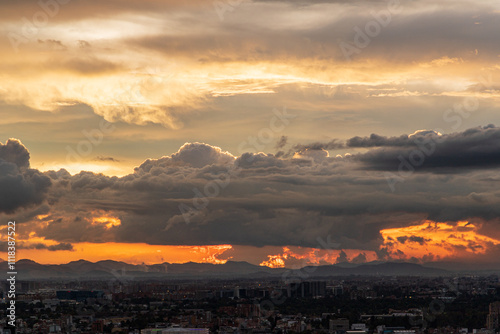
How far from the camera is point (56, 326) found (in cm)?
11888

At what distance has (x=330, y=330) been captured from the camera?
4749 inches

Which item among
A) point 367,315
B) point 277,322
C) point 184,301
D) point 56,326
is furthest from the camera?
point 184,301

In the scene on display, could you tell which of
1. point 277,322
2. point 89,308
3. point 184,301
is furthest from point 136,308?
point 277,322

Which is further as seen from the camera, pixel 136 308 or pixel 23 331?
pixel 136 308

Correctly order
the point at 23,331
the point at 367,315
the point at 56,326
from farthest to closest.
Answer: the point at 367,315, the point at 56,326, the point at 23,331

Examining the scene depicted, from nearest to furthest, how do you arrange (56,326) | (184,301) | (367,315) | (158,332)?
(158,332), (56,326), (367,315), (184,301)

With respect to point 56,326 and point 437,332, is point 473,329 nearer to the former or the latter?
point 437,332

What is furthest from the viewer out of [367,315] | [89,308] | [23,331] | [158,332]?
[89,308]

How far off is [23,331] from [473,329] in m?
63.4

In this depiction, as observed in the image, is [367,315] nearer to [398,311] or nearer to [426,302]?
[398,311]

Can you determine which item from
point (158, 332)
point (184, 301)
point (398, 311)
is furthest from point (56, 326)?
point (184, 301)

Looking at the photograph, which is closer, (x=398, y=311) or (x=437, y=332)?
(x=437, y=332)

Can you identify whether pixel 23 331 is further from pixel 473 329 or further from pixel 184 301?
pixel 184 301

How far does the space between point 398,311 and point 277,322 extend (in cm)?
3380
